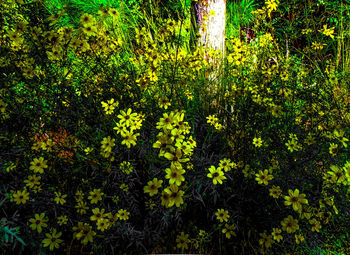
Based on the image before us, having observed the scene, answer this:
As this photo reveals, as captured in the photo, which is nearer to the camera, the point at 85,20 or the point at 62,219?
the point at 85,20

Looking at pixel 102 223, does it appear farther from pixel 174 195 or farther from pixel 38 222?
pixel 174 195

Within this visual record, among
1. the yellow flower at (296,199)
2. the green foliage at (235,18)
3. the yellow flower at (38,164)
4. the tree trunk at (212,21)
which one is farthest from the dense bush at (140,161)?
the green foliage at (235,18)

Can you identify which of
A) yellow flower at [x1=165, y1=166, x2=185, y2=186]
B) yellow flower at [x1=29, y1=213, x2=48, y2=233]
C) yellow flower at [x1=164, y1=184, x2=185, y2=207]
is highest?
yellow flower at [x1=165, y1=166, x2=185, y2=186]

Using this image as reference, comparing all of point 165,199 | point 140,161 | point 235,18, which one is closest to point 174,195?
point 165,199

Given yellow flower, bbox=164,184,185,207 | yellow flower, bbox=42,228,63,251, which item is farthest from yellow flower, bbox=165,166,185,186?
yellow flower, bbox=42,228,63,251

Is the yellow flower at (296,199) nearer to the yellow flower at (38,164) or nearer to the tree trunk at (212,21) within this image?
the yellow flower at (38,164)

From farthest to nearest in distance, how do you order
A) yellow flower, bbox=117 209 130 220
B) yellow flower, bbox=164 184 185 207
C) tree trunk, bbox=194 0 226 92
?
tree trunk, bbox=194 0 226 92 < yellow flower, bbox=117 209 130 220 < yellow flower, bbox=164 184 185 207

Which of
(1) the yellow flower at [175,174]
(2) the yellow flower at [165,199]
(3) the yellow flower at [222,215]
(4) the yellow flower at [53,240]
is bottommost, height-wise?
(3) the yellow flower at [222,215]

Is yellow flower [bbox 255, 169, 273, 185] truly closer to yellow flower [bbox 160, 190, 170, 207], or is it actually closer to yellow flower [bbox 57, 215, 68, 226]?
yellow flower [bbox 160, 190, 170, 207]

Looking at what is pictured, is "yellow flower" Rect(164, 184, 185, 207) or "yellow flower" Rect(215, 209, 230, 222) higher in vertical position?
"yellow flower" Rect(164, 184, 185, 207)

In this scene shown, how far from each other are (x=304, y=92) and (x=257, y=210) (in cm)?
97

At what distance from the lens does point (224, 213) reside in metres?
1.36

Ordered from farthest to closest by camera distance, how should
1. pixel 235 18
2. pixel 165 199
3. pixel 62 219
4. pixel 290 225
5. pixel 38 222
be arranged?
pixel 235 18 < pixel 62 219 < pixel 38 222 < pixel 290 225 < pixel 165 199

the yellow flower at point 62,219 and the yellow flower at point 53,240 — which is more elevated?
the yellow flower at point 53,240
